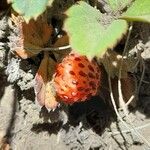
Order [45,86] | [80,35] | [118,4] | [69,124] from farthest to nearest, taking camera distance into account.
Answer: [69,124] → [45,86] → [118,4] → [80,35]

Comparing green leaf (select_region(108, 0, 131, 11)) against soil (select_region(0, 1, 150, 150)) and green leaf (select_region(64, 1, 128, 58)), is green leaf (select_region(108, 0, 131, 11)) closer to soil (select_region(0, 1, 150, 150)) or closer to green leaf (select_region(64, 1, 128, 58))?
green leaf (select_region(64, 1, 128, 58))

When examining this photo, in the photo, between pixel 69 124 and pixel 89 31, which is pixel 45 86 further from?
pixel 89 31

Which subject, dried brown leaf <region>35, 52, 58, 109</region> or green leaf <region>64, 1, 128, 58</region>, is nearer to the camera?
green leaf <region>64, 1, 128, 58</region>

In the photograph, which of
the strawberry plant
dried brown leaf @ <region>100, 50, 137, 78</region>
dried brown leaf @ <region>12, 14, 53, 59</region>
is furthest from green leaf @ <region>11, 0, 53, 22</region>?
dried brown leaf @ <region>100, 50, 137, 78</region>

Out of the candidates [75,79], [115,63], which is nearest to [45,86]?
[75,79]

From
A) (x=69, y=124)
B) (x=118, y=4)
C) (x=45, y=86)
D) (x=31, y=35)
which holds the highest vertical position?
(x=118, y=4)

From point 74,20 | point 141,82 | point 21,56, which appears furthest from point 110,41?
point 141,82
